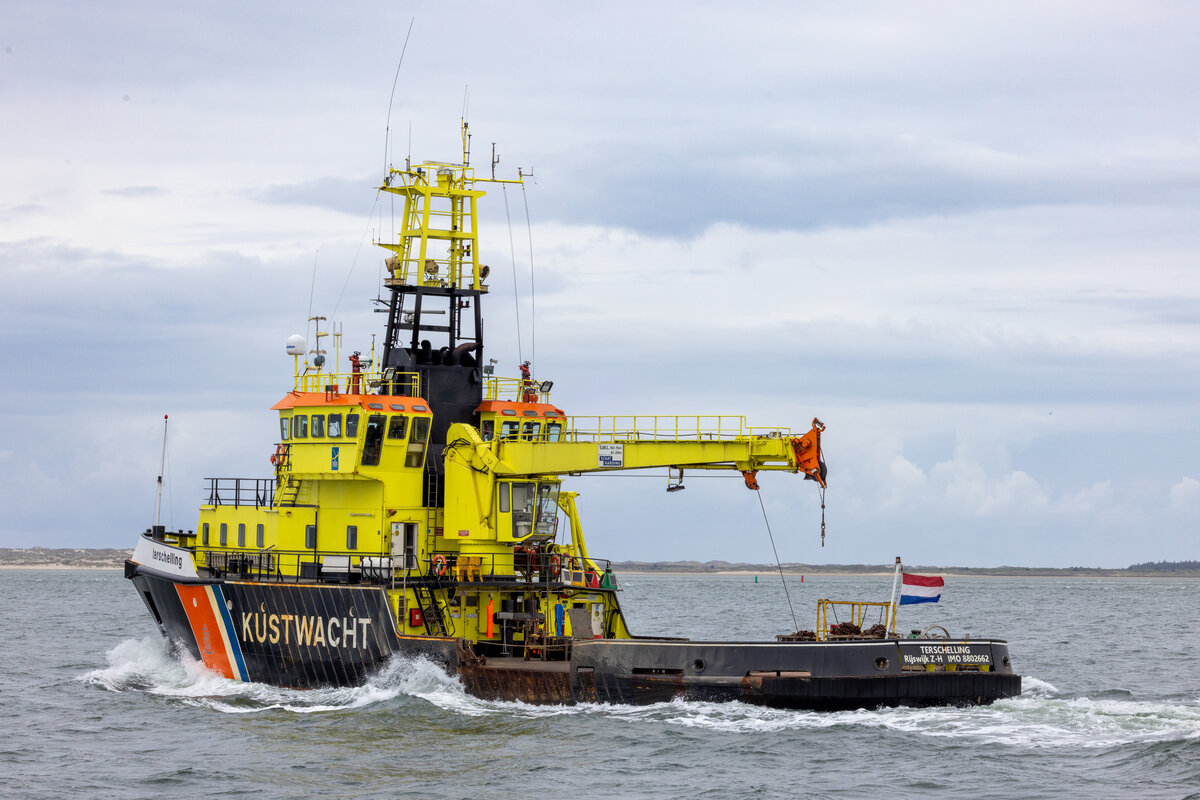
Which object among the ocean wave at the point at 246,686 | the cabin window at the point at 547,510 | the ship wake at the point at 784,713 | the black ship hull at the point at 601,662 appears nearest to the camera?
the ship wake at the point at 784,713

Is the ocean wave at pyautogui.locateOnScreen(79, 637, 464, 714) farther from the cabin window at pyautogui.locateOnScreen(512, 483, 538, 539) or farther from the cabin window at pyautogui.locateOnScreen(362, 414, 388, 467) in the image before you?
the cabin window at pyautogui.locateOnScreen(362, 414, 388, 467)

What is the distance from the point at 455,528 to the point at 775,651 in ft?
25.2

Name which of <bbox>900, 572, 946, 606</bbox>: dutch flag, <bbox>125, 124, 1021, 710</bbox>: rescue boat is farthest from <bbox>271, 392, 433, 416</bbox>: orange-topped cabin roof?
<bbox>900, 572, 946, 606</bbox>: dutch flag

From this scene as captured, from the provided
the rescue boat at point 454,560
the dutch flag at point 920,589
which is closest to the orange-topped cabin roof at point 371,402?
the rescue boat at point 454,560

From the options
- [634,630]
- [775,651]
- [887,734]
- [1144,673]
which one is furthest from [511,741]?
[634,630]

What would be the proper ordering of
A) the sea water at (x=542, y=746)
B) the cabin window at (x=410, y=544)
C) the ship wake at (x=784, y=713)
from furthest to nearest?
the cabin window at (x=410, y=544)
the ship wake at (x=784, y=713)
the sea water at (x=542, y=746)

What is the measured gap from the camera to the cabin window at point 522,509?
29062 mm

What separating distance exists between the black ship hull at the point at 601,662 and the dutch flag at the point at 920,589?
999mm

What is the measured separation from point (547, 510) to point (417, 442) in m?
3.07

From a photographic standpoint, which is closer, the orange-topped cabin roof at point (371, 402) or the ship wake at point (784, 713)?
the ship wake at point (784, 713)

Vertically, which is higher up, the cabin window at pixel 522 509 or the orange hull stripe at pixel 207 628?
the cabin window at pixel 522 509

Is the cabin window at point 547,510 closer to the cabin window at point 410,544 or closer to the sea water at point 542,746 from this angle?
the cabin window at point 410,544

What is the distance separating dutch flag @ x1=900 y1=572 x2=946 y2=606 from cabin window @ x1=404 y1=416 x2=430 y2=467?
10.1 metres

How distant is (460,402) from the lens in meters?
30.3
